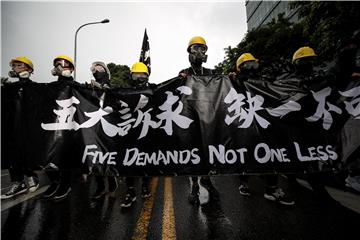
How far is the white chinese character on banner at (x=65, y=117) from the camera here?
134 inches

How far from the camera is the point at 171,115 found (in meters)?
3.39

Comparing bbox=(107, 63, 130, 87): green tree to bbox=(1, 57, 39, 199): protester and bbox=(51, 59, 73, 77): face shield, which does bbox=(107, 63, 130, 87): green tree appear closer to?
bbox=(1, 57, 39, 199): protester

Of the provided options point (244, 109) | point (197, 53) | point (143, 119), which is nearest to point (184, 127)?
point (143, 119)

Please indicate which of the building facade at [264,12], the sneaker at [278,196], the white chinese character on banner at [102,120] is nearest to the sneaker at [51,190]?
the white chinese character on banner at [102,120]

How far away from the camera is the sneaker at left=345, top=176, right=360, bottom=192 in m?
3.84

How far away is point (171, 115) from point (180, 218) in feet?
4.54

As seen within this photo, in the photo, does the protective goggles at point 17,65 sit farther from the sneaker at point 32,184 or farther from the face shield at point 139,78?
the sneaker at point 32,184

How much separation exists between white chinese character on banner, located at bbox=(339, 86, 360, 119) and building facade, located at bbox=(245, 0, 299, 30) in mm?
39197

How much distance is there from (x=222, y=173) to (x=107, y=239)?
154 centimetres

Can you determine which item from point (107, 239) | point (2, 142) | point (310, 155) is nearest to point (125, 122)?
point (107, 239)

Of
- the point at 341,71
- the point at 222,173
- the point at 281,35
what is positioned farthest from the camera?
the point at 281,35

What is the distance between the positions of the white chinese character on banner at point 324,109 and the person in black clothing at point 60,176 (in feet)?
12.6

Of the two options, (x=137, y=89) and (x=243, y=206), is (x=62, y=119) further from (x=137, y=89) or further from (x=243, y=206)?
(x=243, y=206)

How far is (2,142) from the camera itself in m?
3.50
